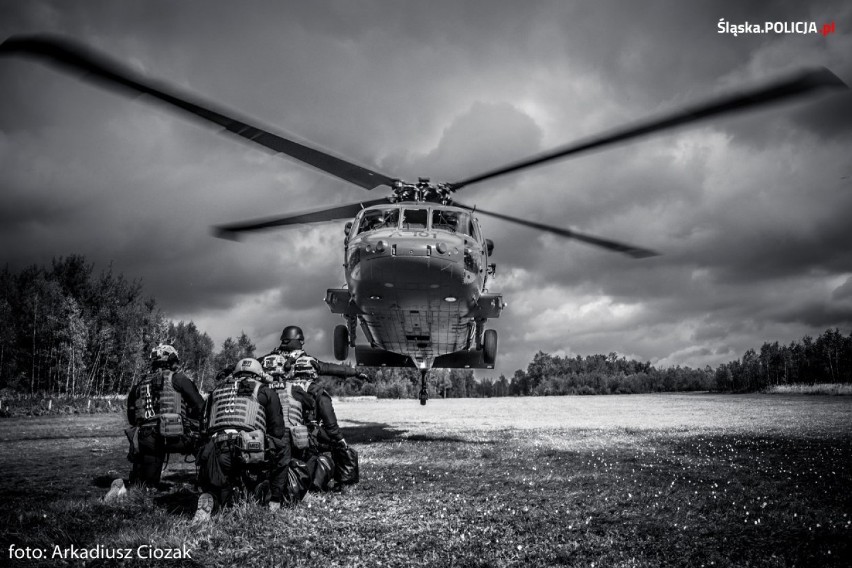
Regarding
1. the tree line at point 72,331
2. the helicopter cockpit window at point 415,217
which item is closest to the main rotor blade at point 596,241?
the helicopter cockpit window at point 415,217

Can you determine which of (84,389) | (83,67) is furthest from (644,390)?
(83,67)

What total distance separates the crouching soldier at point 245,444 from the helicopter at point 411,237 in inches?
154

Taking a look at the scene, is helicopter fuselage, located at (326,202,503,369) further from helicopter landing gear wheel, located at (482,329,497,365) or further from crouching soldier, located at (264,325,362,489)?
crouching soldier, located at (264,325,362,489)

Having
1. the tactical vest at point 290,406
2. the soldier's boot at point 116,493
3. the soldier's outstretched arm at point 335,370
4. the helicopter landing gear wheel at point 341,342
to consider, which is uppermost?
the helicopter landing gear wheel at point 341,342

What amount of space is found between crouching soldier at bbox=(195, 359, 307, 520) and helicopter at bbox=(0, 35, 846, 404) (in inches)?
154

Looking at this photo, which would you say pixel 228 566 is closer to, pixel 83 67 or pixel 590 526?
pixel 590 526

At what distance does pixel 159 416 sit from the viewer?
804cm

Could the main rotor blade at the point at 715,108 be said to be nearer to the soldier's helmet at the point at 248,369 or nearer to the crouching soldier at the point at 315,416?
the crouching soldier at the point at 315,416

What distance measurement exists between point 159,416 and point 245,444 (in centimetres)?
244

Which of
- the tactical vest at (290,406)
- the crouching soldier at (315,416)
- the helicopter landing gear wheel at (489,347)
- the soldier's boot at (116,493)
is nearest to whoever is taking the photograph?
the soldier's boot at (116,493)

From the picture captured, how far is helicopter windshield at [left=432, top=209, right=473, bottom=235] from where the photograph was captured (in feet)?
37.3

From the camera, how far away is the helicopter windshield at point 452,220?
11.4 meters

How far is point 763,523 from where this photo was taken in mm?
5695

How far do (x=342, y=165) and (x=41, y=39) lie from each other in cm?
579
